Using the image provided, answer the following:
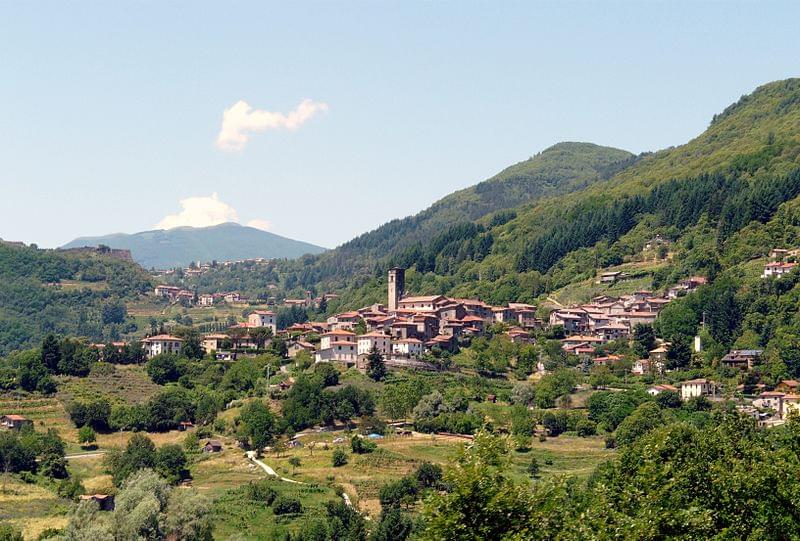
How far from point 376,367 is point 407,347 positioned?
8.79 metres

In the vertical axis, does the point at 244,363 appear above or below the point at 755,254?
below

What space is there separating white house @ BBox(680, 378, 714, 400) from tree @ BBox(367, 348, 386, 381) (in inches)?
898

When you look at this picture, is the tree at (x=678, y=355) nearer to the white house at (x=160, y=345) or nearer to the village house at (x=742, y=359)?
the village house at (x=742, y=359)

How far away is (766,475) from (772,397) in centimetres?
5023

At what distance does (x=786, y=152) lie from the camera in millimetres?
140625

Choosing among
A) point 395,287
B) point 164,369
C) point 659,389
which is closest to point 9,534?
point 164,369

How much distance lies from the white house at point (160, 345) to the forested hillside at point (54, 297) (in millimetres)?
64007

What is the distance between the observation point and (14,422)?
79875mm

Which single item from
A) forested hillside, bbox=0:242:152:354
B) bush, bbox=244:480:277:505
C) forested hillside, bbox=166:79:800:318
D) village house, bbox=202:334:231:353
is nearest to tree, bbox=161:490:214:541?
bush, bbox=244:480:277:505

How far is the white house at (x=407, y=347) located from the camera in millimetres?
97688

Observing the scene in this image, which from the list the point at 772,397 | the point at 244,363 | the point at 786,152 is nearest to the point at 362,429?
the point at 244,363

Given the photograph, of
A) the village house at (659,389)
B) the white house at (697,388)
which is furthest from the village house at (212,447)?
the white house at (697,388)

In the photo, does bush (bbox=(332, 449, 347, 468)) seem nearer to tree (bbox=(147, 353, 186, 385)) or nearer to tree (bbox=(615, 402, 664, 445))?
tree (bbox=(615, 402, 664, 445))

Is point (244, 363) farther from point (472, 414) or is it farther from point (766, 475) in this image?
point (766, 475)
